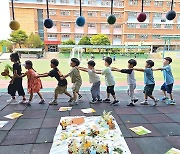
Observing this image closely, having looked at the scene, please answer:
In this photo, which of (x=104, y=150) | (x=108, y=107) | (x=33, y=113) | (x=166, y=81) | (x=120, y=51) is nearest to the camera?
(x=104, y=150)

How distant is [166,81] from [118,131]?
2.34 meters

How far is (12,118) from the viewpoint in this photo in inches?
136

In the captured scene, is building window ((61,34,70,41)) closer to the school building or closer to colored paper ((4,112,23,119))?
the school building

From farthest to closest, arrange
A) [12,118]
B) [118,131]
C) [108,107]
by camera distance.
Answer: [108,107] → [12,118] → [118,131]

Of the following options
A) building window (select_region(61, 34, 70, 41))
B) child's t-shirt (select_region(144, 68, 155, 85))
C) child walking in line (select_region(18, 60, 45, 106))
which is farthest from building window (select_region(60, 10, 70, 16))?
child's t-shirt (select_region(144, 68, 155, 85))

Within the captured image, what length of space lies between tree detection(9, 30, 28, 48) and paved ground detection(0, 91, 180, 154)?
28.8 metres

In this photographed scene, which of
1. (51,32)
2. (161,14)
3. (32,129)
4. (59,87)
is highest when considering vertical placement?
(161,14)

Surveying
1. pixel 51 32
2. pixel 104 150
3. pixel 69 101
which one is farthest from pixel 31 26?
pixel 104 150

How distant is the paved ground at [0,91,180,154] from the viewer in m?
2.42

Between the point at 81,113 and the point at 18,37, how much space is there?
30672 mm

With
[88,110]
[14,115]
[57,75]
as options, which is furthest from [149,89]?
[14,115]

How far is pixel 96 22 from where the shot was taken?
3503 centimetres

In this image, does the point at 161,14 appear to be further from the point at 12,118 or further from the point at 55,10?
the point at 12,118

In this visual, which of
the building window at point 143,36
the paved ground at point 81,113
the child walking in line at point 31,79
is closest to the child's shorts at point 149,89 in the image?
the paved ground at point 81,113
